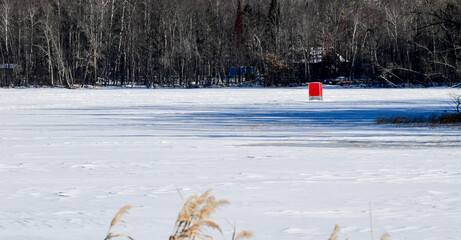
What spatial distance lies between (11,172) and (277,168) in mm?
3874

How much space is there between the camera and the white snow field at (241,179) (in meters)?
6.67

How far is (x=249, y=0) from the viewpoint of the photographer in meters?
93.8

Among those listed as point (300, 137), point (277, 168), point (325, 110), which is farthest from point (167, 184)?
point (325, 110)

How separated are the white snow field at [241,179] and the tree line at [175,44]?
49678mm

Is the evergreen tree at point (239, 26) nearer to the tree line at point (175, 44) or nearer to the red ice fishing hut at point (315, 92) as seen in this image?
the tree line at point (175, 44)

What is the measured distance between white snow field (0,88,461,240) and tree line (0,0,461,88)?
4968 cm

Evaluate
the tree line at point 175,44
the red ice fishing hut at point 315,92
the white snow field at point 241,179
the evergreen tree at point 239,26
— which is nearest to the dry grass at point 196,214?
the white snow field at point 241,179

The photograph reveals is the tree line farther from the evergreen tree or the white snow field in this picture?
the white snow field

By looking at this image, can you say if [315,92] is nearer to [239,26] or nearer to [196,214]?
[196,214]

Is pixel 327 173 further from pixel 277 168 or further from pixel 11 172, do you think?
pixel 11 172

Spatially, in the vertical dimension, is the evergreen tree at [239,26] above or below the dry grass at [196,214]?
above

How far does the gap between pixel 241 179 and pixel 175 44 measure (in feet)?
208

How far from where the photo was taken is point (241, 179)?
31.5 feet

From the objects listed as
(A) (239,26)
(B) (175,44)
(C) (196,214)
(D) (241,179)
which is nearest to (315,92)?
(D) (241,179)
